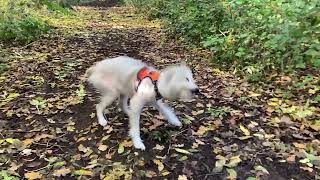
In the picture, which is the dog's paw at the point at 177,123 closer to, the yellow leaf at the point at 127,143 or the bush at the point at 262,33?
the yellow leaf at the point at 127,143

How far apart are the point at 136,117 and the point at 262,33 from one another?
3727 millimetres

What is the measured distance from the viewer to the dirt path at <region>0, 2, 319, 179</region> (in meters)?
4.12

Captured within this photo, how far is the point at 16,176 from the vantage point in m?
4.09

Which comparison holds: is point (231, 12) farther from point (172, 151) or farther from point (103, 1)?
point (103, 1)

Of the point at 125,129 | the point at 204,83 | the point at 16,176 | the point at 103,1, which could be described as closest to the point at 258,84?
the point at 204,83

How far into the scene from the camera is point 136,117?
4289 millimetres

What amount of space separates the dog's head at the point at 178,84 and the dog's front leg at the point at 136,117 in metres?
0.40

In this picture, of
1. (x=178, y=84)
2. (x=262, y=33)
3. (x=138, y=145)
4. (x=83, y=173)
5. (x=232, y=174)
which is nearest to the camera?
(x=178, y=84)

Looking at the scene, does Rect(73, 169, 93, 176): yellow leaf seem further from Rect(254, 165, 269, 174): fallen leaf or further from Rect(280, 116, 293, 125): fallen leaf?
Rect(280, 116, 293, 125): fallen leaf

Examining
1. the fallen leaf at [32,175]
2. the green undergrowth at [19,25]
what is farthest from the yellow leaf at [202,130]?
the green undergrowth at [19,25]

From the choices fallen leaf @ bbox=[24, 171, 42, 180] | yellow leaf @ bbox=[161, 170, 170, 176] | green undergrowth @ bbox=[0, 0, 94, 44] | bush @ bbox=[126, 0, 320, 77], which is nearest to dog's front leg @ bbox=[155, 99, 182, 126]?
yellow leaf @ bbox=[161, 170, 170, 176]

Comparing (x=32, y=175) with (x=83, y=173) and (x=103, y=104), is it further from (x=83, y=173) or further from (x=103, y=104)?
(x=103, y=104)

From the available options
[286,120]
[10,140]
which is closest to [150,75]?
[10,140]

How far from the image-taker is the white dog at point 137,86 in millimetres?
3786
